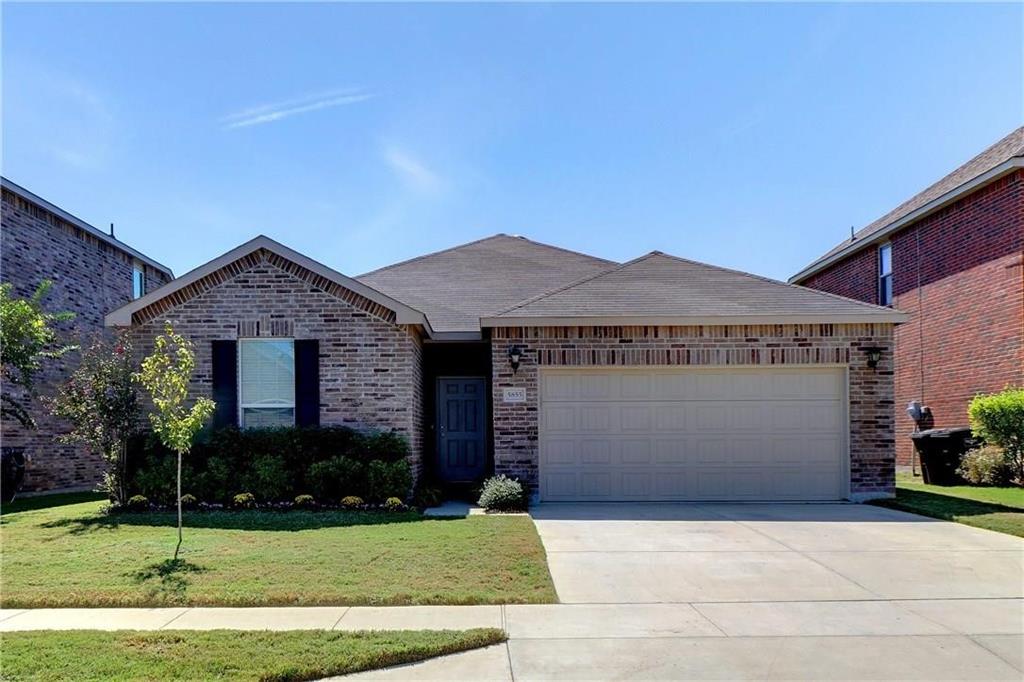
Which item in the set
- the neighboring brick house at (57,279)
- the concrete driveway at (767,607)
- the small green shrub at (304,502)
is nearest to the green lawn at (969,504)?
the concrete driveway at (767,607)

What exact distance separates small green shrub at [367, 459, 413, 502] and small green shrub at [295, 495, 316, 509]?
0.81 m

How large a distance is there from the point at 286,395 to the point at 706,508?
22.5 ft

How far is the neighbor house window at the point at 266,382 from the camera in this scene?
434 inches

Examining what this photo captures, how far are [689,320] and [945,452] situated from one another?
656cm

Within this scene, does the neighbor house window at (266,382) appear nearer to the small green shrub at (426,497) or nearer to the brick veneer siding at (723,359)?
the small green shrub at (426,497)

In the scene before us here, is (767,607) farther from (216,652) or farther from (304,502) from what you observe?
(304,502)

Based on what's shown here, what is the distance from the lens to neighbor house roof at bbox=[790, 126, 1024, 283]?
13438 millimetres

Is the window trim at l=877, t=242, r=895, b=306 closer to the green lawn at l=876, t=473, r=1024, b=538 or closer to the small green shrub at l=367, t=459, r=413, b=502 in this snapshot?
the green lawn at l=876, t=473, r=1024, b=538

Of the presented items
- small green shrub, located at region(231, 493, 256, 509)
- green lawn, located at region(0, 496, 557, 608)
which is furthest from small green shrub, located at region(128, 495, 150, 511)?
small green shrub, located at region(231, 493, 256, 509)

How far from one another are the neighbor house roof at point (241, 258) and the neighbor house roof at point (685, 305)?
56.3 inches

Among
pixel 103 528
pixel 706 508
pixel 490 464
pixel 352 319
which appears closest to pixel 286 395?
pixel 352 319

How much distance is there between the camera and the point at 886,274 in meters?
17.7

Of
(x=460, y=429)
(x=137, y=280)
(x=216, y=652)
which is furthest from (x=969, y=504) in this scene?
(x=137, y=280)

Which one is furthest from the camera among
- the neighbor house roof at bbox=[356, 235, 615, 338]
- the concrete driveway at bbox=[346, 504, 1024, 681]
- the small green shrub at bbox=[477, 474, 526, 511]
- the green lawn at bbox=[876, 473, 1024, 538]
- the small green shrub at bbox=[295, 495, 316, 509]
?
the neighbor house roof at bbox=[356, 235, 615, 338]
